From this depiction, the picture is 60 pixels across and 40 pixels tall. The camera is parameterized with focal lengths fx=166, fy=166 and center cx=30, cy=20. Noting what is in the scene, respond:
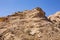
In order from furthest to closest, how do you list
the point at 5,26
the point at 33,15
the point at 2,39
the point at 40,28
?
the point at 33,15 → the point at 5,26 → the point at 40,28 → the point at 2,39

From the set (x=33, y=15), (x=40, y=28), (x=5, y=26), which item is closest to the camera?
(x=40, y=28)

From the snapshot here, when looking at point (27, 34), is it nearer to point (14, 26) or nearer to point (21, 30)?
point (21, 30)

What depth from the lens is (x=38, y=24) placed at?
10.5 m

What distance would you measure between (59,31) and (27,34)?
2050mm

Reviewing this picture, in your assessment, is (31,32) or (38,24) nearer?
(31,32)

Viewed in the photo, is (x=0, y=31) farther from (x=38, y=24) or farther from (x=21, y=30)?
(x=38, y=24)

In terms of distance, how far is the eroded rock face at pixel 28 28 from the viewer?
9.47m

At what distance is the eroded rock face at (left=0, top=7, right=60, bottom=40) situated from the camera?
9.47 m

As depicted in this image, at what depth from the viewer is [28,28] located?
33.5 ft

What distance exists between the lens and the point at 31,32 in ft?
32.3

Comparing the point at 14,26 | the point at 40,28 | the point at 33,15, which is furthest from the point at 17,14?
the point at 40,28

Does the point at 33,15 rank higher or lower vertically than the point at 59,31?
higher

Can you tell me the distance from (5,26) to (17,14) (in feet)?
6.11

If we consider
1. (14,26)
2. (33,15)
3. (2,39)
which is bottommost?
(2,39)
